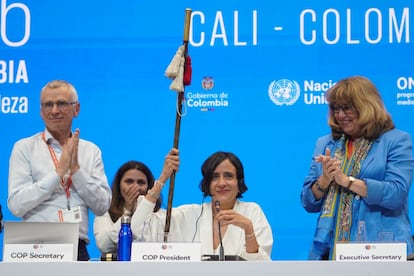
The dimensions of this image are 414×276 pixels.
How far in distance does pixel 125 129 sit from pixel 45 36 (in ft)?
2.37

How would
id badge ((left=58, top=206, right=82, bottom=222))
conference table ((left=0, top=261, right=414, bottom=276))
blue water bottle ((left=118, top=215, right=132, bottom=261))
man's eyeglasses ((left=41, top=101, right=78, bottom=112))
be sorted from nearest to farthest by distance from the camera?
conference table ((left=0, top=261, right=414, bottom=276)) < blue water bottle ((left=118, top=215, right=132, bottom=261)) < id badge ((left=58, top=206, right=82, bottom=222)) < man's eyeglasses ((left=41, top=101, right=78, bottom=112))

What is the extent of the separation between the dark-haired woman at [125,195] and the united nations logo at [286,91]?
0.90 meters

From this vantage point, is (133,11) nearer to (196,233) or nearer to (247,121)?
(247,121)

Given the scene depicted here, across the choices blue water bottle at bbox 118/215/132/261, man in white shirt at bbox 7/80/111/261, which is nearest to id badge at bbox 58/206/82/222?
man in white shirt at bbox 7/80/111/261

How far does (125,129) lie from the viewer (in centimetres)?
520

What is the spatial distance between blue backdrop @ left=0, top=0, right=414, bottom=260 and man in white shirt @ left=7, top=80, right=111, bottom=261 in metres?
0.36

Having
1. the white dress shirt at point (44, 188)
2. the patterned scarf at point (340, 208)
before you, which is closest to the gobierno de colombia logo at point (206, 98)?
the white dress shirt at point (44, 188)

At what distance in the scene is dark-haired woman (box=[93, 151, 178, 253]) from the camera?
4.41 meters

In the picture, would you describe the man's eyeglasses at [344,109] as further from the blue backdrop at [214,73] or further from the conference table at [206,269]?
the conference table at [206,269]

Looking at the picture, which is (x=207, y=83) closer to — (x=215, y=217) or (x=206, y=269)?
(x=215, y=217)

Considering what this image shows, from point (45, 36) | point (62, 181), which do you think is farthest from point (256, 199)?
point (45, 36)

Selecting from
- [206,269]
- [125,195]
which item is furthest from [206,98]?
[206,269]

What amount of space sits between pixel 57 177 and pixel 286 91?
1483mm

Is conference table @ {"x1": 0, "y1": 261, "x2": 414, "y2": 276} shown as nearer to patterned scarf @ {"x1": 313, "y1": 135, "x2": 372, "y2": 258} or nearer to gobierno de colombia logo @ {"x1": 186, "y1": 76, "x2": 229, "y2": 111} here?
patterned scarf @ {"x1": 313, "y1": 135, "x2": 372, "y2": 258}
